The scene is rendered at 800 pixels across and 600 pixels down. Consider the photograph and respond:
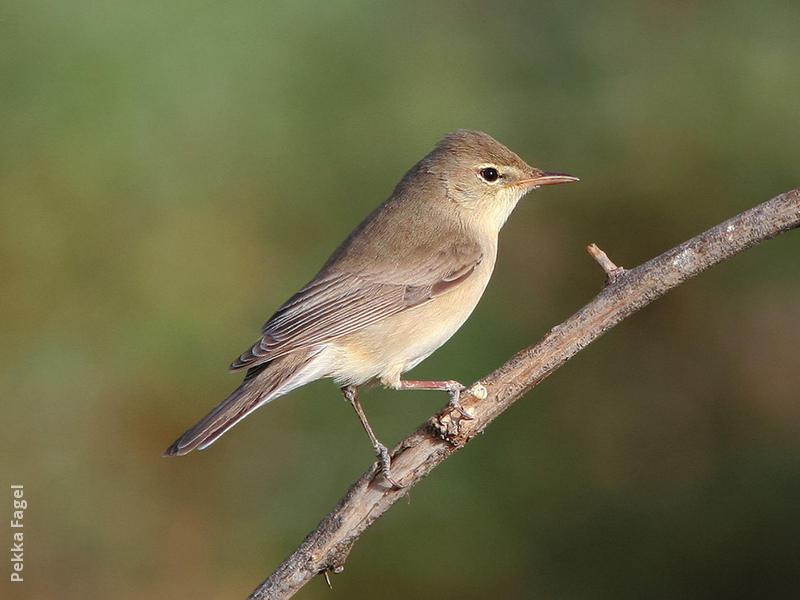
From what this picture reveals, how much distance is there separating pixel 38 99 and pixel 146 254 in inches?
57.5

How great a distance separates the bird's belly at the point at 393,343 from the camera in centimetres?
486

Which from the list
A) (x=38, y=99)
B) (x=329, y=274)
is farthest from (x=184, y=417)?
(x=38, y=99)

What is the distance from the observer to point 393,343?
4.88 meters

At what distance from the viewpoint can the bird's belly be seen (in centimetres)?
486

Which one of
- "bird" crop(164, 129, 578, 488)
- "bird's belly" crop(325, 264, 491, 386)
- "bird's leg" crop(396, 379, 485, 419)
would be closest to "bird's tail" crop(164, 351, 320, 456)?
"bird" crop(164, 129, 578, 488)

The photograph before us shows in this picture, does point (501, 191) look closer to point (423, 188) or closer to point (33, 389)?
point (423, 188)

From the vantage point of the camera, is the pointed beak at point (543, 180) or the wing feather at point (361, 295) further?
the pointed beak at point (543, 180)

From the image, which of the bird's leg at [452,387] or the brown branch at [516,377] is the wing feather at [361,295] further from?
the brown branch at [516,377]

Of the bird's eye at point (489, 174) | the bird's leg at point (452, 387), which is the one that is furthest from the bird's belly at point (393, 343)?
the bird's eye at point (489, 174)

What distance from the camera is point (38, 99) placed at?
7242 millimetres

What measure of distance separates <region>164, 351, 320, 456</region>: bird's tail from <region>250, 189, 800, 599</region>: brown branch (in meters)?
0.65

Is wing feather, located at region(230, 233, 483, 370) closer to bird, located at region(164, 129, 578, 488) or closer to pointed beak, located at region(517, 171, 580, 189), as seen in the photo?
bird, located at region(164, 129, 578, 488)

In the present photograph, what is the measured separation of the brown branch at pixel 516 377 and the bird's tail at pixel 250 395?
2.14ft

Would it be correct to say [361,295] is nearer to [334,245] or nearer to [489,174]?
[489,174]
